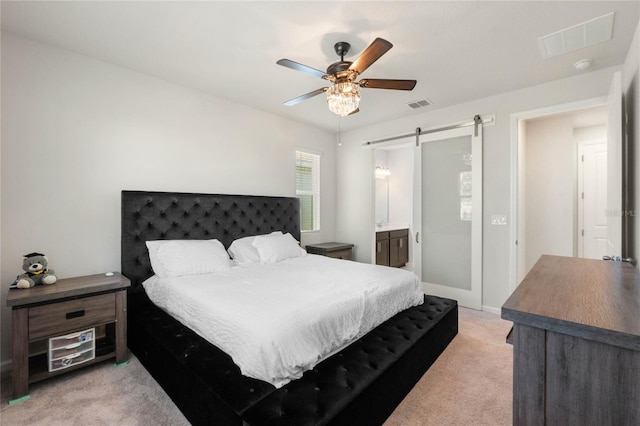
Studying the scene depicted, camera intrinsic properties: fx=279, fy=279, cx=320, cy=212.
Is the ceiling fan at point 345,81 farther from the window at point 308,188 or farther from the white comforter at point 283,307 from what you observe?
the window at point 308,188

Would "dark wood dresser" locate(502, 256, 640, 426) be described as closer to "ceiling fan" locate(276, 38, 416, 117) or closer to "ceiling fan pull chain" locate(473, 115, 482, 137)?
"ceiling fan" locate(276, 38, 416, 117)

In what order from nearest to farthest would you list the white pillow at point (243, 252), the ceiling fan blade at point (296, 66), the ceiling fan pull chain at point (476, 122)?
the ceiling fan blade at point (296, 66) < the white pillow at point (243, 252) < the ceiling fan pull chain at point (476, 122)

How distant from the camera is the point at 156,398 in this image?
1.96 meters

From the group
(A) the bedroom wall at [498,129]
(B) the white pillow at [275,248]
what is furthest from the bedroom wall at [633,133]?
(B) the white pillow at [275,248]

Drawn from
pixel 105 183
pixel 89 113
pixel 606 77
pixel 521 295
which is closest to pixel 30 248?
pixel 105 183

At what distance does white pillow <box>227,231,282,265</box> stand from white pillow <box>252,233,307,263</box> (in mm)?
58

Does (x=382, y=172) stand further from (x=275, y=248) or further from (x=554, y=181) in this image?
(x=275, y=248)

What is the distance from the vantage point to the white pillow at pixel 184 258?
8.68 ft

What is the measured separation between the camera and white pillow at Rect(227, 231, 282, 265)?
10.7 feet

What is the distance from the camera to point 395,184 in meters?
6.82

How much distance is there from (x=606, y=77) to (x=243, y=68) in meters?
3.66

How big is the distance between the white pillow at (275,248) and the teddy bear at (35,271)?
1827mm

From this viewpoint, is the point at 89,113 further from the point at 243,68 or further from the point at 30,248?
the point at 243,68

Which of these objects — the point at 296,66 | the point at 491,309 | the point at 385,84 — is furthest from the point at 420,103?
the point at 491,309
